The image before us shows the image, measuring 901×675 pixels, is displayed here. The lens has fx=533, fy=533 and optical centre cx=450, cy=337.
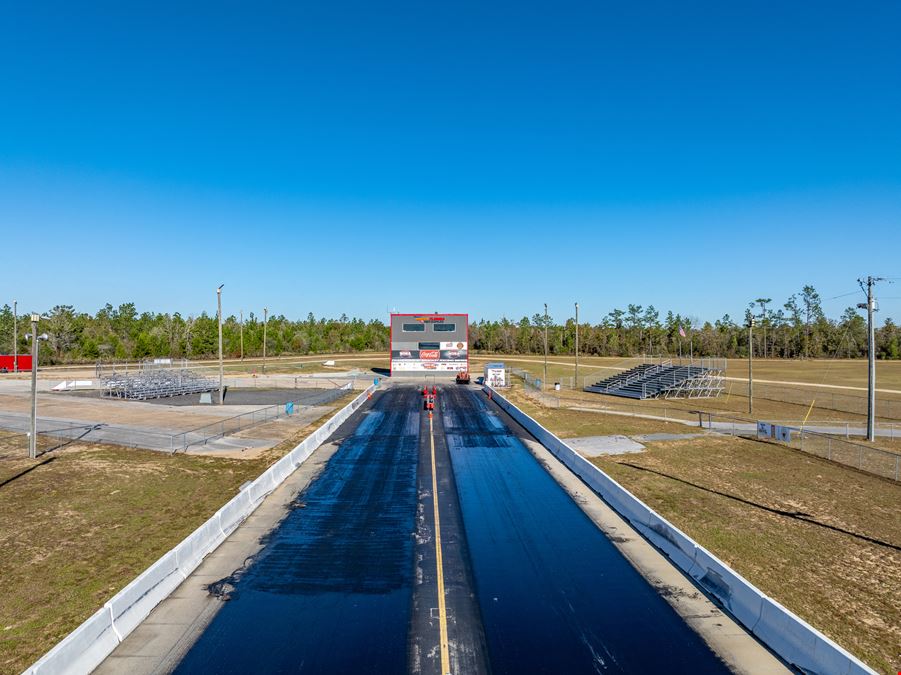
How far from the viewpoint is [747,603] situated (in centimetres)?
1115

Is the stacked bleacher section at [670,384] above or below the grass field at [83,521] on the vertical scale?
above

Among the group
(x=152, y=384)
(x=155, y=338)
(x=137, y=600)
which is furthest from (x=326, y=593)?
Answer: (x=155, y=338)

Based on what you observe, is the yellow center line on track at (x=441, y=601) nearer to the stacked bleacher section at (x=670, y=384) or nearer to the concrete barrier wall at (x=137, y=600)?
the concrete barrier wall at (x=137, y=600)

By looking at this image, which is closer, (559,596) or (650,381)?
(559,596)

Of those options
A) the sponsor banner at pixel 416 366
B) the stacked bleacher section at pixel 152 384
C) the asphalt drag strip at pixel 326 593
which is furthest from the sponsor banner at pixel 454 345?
the asphalt drag strip at pixel 326 593

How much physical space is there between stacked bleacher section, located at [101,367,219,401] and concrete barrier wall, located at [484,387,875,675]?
1901 inches

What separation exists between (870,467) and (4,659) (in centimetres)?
3206

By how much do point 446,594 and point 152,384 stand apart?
50.0m

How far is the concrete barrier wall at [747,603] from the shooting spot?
29.9 feet

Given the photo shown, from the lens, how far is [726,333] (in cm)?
15275

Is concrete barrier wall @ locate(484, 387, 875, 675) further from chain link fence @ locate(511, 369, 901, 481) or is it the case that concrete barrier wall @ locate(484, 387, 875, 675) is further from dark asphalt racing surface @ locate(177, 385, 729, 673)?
chain link fence @ locate(511, 369, 901, 481)

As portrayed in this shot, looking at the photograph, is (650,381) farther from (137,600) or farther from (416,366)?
(137,600)

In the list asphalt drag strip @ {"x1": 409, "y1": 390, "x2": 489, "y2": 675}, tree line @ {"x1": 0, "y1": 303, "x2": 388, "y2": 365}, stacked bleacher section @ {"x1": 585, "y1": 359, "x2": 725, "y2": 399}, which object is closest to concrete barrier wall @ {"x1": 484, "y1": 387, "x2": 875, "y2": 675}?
asphalt drag strip @ {"x1": 409, "y1": 390, "x2": 489, "y2": 675}

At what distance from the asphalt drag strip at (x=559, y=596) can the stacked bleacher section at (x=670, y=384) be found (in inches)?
1582
